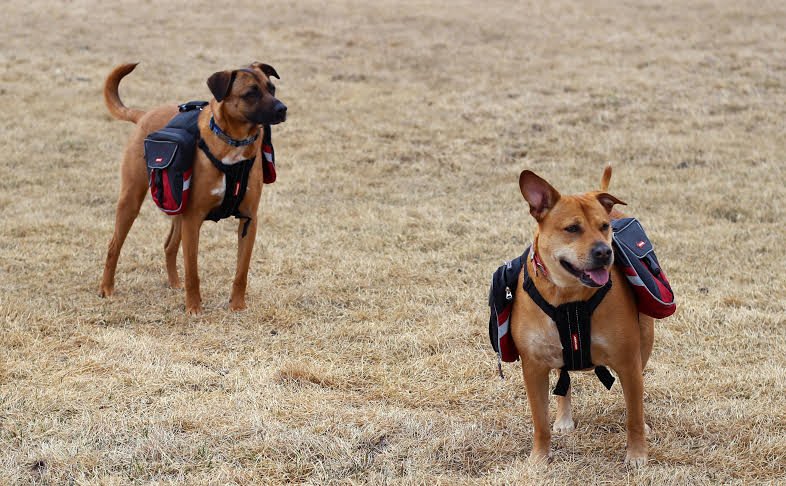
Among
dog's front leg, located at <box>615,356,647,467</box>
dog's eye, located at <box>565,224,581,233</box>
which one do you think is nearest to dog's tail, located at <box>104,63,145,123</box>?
dog's eye, located at <box>565,224,581,233</box>

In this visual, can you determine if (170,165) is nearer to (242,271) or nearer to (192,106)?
(192,106)

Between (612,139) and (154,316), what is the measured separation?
7524mm

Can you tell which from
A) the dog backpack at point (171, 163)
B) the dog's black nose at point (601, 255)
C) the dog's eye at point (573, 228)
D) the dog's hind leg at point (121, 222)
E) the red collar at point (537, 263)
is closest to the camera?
the dog's black nose at point (601, 255)

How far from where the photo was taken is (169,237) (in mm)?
7547

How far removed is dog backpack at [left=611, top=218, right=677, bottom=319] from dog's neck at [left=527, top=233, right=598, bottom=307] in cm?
25

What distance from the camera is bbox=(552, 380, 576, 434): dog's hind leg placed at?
4.72 meters

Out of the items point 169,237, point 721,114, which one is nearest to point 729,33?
point 721,114

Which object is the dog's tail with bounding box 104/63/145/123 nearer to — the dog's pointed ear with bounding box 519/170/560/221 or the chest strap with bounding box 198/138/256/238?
the chest strap with bounding box 198/138/256/238

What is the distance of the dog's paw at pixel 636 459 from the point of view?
4258 millimetres

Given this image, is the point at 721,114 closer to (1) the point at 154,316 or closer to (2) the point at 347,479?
(1) the point at 154,316

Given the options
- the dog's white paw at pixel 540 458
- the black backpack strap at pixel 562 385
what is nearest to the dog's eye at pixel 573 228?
the black backpack strap at pixel 562 385

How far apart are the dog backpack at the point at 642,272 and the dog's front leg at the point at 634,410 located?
0.83ft

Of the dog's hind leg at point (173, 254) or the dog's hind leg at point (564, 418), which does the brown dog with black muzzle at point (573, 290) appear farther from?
the dog's hind leg at point (173, 254)

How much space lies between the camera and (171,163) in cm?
641
